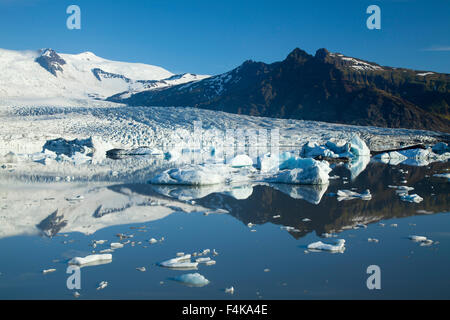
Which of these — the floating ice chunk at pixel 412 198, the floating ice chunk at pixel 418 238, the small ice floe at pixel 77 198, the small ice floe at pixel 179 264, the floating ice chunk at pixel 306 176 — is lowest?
the floating ice chunk at pixel 418 238

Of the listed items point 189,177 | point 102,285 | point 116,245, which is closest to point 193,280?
point 102,285

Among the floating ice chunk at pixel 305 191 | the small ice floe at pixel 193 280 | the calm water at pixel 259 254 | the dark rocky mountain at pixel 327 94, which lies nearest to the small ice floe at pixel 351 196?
the floating ice chunk at pixel 305 191

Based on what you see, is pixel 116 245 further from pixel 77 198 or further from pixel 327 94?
pixel 327 94

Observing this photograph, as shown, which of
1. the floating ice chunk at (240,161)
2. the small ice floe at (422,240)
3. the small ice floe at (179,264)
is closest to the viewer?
the small ice floe at (179,264)

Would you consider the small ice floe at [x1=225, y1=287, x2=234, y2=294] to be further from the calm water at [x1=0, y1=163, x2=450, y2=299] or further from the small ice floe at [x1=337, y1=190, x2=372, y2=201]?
the small ice floe at [x1=337, y1=190, x2=372, y2=201]

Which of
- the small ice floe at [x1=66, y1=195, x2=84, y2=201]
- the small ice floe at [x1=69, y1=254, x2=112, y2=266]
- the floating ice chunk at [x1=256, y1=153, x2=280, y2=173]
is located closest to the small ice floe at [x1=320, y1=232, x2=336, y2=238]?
the small ice floe at [x1=69, y1=254, x2=112, y2=266]

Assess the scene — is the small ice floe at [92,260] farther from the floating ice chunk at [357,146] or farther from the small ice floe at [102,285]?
the floating ice chunk at [357,146]

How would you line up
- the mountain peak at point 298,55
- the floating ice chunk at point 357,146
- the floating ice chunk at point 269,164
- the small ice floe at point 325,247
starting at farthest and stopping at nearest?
1. the mountain peak at point 298,55
2. the floating ice chunk at point 357,146
3. the floating ice chunk at point 269,164
4. the small ice floe at point 325,247

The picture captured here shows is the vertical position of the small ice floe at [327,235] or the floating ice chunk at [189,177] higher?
the floating ice chunk at [189,177]
